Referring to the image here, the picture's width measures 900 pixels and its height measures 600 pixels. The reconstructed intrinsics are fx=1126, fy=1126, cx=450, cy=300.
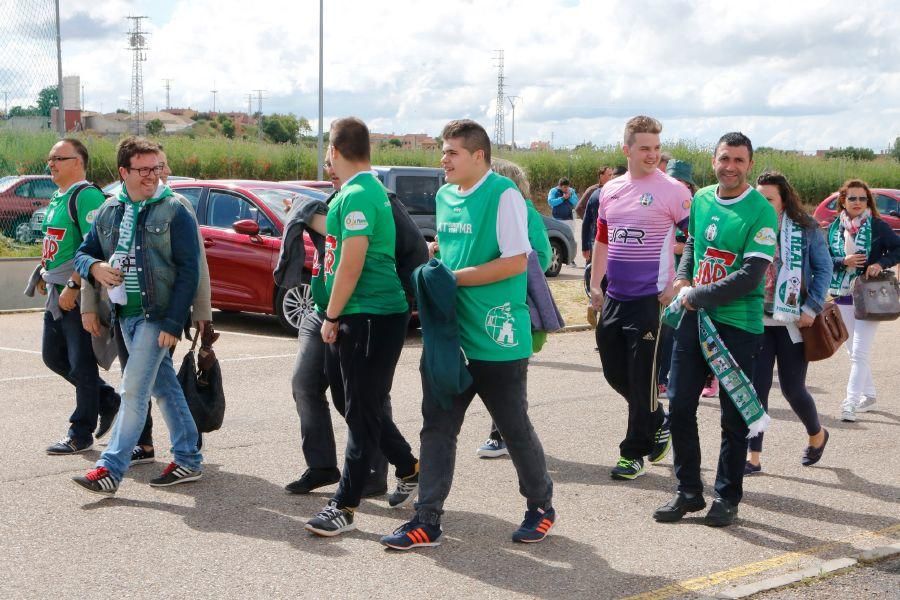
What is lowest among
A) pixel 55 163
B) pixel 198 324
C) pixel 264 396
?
pixel 264 396

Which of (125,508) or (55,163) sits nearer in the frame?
(125,508)

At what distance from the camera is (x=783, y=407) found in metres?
8.88

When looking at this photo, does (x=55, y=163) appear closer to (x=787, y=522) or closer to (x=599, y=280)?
(x=599, y=280)

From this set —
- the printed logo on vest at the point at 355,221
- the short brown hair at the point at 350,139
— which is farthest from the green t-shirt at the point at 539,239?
the printed logo on vest at the point at 355,221

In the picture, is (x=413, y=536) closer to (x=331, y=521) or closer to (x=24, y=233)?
(x=331, y=521)

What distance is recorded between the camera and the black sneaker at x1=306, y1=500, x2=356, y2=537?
5.33 meters

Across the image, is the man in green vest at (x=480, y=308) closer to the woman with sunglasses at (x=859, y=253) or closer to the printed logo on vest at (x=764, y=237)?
the printed logo on vest at (x=764, y=237)

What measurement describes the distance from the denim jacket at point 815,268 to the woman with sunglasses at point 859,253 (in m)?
1.98

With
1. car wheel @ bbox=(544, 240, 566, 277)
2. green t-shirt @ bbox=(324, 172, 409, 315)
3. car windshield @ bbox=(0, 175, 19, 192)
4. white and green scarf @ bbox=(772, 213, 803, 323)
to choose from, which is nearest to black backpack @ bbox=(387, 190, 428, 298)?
green t-shirt @ bbox=(324, 172, 409, 315)

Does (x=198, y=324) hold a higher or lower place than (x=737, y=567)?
higher

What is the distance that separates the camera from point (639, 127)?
21.3 feet

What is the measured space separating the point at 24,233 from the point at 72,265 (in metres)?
12.7

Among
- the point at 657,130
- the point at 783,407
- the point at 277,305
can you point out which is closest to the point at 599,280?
the point at 657,130

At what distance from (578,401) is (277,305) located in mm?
4511
